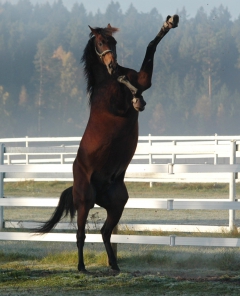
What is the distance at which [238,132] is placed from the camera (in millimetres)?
87562

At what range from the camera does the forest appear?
9194cm

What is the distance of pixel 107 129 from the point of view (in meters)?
7.08

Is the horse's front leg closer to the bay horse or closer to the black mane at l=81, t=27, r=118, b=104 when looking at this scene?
the bay horse

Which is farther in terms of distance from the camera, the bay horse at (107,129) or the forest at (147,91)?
the forest at (147,91)

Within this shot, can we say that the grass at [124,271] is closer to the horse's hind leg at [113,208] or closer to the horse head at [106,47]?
the horse's hind leg at [113,208]

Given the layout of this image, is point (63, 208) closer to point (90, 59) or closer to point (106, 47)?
point (90, 59)

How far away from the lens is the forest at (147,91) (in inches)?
3620

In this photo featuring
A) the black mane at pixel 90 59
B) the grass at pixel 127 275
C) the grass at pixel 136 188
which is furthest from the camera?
the grass at pixel 136 188

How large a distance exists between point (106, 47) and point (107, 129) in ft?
2.58

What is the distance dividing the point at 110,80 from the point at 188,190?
44.8 ft

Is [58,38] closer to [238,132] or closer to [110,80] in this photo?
[238,132]

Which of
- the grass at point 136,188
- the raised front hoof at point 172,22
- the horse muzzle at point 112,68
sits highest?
the raised front hoof at point 172,22

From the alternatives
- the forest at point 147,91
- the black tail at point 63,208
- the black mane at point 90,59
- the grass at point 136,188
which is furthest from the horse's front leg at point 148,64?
the forest at point 147,91

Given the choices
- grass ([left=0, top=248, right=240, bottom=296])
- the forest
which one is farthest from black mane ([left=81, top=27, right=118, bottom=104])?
the forest
